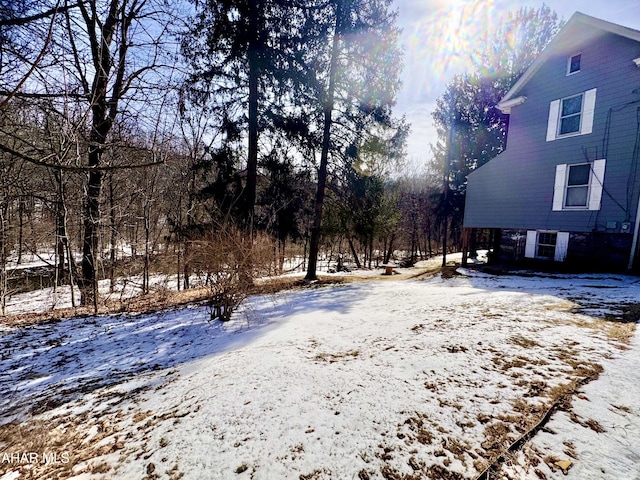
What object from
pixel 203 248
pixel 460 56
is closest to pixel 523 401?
pixel 203 248

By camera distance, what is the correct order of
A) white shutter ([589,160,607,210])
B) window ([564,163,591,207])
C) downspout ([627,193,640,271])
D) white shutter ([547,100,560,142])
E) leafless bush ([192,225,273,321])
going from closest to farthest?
1. leafless bush ([192,225,273,321])
2. downspout ([627,193,640,271])
3. white shutter ([589,160,607,210])
4. window ([564,163,591,207])
5. white shutter ([547,100,560,142])

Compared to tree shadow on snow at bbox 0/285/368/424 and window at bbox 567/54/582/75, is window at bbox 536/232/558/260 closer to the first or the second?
window at bbox 567/54/582/75

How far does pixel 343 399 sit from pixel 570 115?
11.7 m

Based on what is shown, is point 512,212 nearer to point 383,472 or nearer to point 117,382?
point 383,472

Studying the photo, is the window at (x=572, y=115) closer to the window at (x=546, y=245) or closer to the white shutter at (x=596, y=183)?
the white shutter at (x=596, y=183)

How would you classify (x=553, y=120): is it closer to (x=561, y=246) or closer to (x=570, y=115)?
(x=570, y=115)

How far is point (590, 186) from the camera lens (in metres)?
8.38

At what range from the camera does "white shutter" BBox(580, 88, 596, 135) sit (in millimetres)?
8359

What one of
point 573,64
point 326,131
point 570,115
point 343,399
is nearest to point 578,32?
point 573,64

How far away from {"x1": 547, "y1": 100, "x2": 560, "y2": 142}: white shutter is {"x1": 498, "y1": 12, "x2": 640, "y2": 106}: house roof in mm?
1668

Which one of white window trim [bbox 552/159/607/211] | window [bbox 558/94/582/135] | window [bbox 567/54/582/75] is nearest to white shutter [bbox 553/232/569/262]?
white window trim [bbox 552/159/607/211]

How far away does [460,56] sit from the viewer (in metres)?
16.3

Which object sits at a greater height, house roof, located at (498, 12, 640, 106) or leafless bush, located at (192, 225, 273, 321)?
house roof, located at (498, 12, 640, 106)

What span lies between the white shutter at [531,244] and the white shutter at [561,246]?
725 mm
